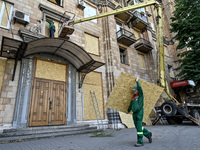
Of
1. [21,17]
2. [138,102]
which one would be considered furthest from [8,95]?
[138,102]

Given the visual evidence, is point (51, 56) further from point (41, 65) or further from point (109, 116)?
point (109, 116)

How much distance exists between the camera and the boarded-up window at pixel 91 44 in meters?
11.1

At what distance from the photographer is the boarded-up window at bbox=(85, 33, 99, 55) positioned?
11102 mm

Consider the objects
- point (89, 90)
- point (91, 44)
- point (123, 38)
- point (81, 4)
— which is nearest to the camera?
point (89, 90)

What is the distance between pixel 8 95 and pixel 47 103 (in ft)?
6.50

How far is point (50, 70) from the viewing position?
8500mm

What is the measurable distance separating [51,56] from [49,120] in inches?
155

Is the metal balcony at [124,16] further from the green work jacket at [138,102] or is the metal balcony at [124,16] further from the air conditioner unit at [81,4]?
the green work jacket at [138,102]

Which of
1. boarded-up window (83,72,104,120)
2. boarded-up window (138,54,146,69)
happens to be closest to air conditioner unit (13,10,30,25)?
boarded-up window (83,72,104,120)

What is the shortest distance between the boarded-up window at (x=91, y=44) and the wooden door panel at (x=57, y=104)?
3900 millimetres

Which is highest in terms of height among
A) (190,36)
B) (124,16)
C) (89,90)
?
(124,16)

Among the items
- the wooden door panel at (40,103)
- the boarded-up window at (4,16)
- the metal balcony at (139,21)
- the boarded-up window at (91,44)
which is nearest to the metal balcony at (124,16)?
the metal balcony at (139,21)

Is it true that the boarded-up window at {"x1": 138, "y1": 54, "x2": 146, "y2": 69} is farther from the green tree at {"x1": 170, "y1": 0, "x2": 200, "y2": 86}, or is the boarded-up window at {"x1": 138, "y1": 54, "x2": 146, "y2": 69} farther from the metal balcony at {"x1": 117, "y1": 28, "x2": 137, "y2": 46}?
the green tree at {"x1": 170, "y1": 0, "x2": 200, "y2": 86}

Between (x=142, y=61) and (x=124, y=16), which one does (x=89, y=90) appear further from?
(x=124, y=16)
